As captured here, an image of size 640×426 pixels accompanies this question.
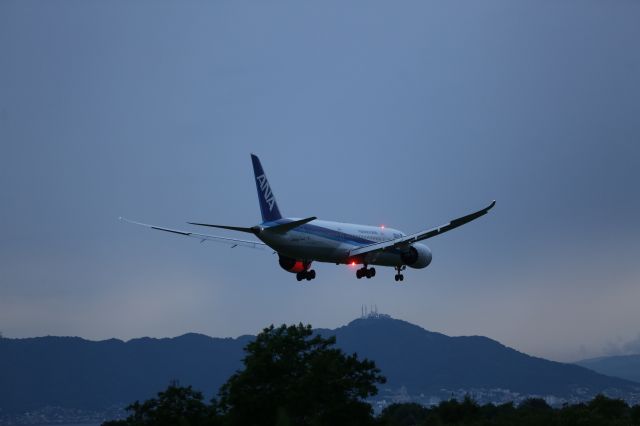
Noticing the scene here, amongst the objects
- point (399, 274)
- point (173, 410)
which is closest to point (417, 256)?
point (399, 274)

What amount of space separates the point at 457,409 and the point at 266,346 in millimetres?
84748

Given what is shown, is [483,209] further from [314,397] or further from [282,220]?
[314,397]

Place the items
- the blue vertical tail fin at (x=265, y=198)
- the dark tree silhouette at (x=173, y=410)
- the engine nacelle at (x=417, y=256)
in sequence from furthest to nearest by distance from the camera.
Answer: the dark tree silhouette at (x=173, y=410)
the engine nacelle at (x=417, y=256)
the blue vertical tail fin at (x=265, y=198)

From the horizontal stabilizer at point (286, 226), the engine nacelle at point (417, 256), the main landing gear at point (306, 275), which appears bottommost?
the main landing gear at point (306, 275)

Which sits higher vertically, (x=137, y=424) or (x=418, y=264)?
(x=418, y=264)

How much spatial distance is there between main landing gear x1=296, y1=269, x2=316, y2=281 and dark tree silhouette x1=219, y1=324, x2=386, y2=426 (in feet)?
51.5

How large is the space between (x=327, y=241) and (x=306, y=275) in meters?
5.56

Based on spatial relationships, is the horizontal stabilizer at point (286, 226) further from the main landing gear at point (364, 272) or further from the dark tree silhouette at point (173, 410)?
the dark tree silhouette at point (173, 410)

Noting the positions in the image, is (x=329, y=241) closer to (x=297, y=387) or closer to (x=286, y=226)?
(x=286, y=226)

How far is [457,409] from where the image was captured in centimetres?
18150

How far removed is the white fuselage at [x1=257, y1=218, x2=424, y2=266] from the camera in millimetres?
76438

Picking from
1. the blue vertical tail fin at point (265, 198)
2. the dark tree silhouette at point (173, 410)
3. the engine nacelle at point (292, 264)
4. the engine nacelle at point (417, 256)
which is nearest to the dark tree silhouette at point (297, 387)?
the dark tree silhouette at point (173, 410)

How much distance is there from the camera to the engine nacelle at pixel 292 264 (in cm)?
8206

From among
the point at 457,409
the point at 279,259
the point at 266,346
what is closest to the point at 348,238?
the point at 279,259
